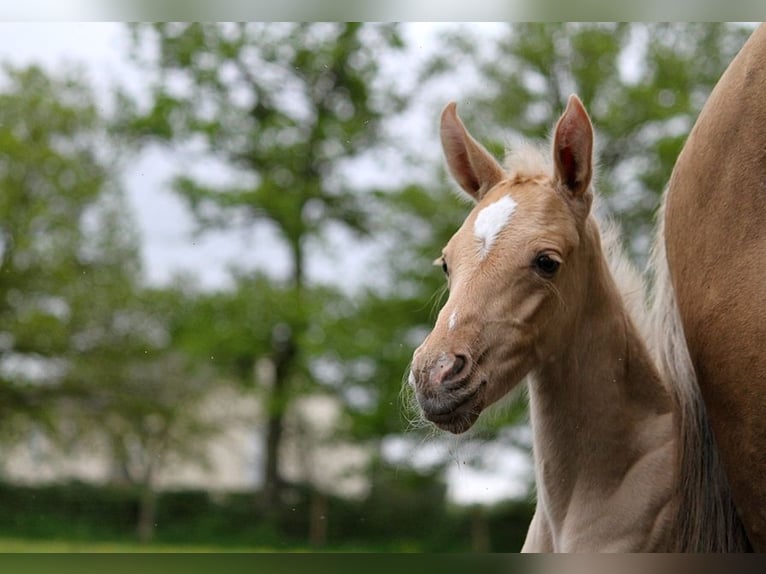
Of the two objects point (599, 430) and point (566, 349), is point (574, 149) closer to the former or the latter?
point (566, 349)

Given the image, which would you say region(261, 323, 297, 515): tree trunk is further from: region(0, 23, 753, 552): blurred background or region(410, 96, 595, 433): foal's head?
region(410, 96, 595, 433): foal's head

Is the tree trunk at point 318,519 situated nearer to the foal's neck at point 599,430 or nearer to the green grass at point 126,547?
the green grass at point 126,547

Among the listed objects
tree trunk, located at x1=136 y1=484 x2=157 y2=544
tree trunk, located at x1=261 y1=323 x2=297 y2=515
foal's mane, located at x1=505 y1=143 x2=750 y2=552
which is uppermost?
tree trunk, located at x1=261 y1=323 x2=297 y2=515

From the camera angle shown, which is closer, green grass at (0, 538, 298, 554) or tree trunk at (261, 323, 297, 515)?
green grass at (0, 538, 298, 554)

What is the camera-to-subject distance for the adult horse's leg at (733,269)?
141 centimetres

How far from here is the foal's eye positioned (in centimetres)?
164

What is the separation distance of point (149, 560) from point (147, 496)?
9.21 metres

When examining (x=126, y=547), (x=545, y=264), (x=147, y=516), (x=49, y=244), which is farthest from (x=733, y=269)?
(x=49, y=244)

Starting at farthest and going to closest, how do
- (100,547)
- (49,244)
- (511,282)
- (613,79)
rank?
(49,244), (100,547), (613,79), (511,282)

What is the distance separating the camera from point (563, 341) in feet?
5.70

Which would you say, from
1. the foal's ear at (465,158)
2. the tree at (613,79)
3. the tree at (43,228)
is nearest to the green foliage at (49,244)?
the tree at (43,228)

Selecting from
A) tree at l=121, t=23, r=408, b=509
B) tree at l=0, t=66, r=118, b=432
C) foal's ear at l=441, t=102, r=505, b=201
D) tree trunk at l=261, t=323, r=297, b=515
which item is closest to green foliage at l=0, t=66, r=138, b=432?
tree at l=0, t=66, r=118, b=432

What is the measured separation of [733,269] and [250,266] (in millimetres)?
9763

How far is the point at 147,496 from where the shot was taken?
10.6 metres
